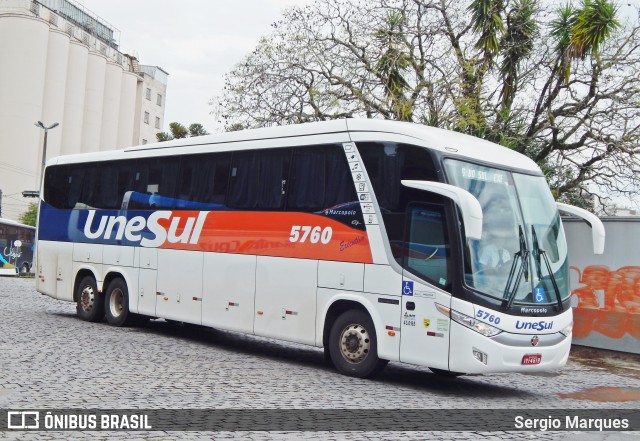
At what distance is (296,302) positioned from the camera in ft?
42.5

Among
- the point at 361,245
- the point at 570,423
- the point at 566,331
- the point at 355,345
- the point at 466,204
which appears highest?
the point at 466,204

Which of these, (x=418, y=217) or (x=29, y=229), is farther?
(x=29, y=229)

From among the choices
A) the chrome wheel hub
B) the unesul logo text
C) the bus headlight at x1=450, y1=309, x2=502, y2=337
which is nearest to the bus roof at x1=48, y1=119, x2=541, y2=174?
the unesul logo text

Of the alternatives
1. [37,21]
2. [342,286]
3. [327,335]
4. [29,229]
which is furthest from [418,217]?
[37,21]

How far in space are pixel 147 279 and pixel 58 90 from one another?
52.4 m

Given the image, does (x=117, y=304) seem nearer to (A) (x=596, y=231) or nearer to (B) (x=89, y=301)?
(B) (x=89, y=301)

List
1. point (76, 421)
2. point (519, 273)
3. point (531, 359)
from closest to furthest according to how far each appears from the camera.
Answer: point (76, 421) < point (531, 359) < point (519, 273)

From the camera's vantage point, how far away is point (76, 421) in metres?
7.57

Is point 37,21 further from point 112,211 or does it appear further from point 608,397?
point 608,397

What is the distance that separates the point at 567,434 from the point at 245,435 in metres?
3.49

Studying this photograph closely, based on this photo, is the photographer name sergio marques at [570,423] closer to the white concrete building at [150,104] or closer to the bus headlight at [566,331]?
the bus headlight at [566,331]

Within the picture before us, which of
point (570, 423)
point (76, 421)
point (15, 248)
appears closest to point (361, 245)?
point (570, 423)

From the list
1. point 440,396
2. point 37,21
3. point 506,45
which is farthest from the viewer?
point 37,21

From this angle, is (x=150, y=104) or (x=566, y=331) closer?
(x=566, y=331)
